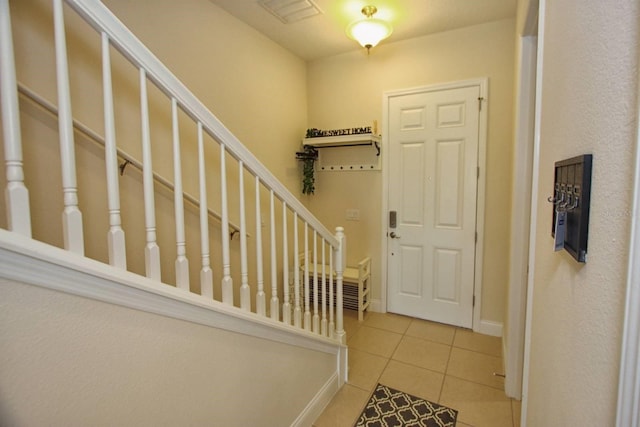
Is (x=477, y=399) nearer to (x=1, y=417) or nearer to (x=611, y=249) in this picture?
(x=611, y=249)

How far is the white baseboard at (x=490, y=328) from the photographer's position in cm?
281

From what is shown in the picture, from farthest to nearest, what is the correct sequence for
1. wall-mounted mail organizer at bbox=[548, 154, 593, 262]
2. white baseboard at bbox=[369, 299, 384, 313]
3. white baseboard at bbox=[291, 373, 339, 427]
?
white baseboard at bbox=[369, 299, 384, 313], white baseboard at bbox=[291, 373, 339, 427], wall-mounted mail organizer at bbox=[548, 154, 593, 262]

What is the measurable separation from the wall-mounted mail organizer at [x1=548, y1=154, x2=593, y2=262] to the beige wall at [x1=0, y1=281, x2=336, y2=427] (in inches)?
44.3

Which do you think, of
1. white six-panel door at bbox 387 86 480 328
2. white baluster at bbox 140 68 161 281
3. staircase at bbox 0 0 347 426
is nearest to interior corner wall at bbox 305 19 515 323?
white six-panel door at bbox 387 86 480 328

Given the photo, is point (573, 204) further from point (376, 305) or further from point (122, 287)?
point (376, 305)

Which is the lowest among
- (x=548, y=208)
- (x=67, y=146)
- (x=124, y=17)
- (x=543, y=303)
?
(x=543, y=303)

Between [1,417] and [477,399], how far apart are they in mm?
2366

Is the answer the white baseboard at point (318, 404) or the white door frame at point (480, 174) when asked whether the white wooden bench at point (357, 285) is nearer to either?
the white door frame at point (480, 174)

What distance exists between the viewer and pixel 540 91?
3.40 ft

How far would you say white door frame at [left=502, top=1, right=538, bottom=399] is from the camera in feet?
5.98

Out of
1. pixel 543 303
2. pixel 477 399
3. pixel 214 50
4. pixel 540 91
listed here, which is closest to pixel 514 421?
pixel 477 399

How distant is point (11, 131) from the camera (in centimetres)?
69

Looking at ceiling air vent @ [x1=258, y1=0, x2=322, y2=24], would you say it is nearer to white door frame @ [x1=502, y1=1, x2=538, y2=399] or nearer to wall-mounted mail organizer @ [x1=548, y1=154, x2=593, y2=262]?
white door frame @ [x1=502, y1=1, x2=538, y2=399]

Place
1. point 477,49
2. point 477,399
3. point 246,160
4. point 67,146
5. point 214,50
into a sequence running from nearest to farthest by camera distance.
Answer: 1. point 67,146
2. point 246,160
3. point 477,399
4. point 214,50
5. point 477,49
